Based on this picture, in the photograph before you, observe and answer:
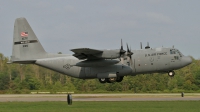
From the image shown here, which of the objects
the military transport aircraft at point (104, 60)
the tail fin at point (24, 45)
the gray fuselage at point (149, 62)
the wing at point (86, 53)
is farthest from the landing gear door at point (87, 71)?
the tail fin at point (24, 45)

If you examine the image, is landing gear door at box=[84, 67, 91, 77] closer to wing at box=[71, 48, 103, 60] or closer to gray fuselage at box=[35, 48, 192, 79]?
gray fuselage at box=[35, 48, 192, 79]

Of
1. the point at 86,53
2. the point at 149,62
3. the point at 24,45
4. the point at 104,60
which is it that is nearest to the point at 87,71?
the point at 104,60

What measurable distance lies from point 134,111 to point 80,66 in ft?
62.1

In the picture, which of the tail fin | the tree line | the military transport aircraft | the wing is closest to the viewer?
the wing

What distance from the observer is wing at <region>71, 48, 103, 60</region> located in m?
43.1

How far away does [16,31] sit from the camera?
49438mm

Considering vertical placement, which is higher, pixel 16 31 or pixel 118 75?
pixel 16 31

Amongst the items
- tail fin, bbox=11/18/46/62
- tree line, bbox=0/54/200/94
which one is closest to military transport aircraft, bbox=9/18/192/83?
tail fin, bbox=11/18/46/62

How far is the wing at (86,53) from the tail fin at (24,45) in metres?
6.38

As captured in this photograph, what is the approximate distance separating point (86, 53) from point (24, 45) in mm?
9269

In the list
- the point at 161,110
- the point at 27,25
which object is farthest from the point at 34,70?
the point at 161,110

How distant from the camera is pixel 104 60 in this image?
46062 millimetres

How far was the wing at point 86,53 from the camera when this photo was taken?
43128mm

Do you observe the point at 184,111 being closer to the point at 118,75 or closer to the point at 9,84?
the point at 118,75
